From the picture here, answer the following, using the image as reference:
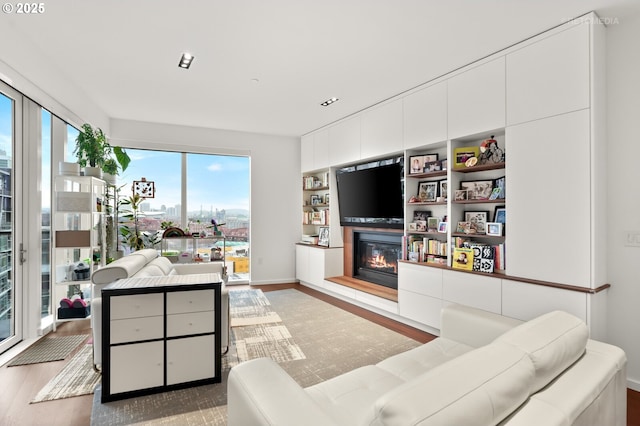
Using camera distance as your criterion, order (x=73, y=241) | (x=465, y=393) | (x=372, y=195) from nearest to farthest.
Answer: (x=465, y=393) < (x=73, y=241) < (x=372, y=195)

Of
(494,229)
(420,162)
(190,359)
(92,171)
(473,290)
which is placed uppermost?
(420,162)

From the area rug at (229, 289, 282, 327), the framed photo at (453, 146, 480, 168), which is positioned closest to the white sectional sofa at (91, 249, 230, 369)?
the area rug at (229, 289, 282, 327)

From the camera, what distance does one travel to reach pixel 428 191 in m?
4.03

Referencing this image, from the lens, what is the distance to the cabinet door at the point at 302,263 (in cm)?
606

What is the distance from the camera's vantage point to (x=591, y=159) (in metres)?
2.46

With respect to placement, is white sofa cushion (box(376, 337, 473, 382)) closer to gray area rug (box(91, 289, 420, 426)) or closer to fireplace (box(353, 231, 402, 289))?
gray area rug (box(91, 289, 420, 426))

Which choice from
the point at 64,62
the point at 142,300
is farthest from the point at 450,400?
the point at 64,62

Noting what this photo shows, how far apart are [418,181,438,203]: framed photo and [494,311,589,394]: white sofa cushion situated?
2.47m

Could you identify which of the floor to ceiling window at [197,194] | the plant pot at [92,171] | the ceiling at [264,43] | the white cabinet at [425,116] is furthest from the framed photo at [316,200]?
the plant pot at [92,171]

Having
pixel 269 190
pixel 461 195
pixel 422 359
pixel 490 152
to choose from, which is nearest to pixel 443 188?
pixel 461 195

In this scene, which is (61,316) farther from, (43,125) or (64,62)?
(64,62)

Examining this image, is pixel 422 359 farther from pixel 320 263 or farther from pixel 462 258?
pixel 320 263

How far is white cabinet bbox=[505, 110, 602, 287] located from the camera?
2.50 metres

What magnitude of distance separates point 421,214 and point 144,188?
445 cm
